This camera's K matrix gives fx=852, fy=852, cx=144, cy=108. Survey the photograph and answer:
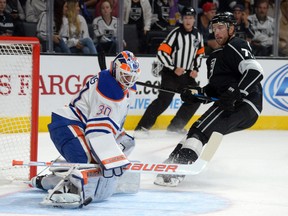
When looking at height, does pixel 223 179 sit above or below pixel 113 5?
below

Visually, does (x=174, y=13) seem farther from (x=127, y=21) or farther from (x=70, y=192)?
(x=70, y=192)

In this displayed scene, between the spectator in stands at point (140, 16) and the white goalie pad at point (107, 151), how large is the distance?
149 inches

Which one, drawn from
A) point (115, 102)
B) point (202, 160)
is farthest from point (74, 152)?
point (202, 160)

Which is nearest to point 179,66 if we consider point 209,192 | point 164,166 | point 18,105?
point 18,105

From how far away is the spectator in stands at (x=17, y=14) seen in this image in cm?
757

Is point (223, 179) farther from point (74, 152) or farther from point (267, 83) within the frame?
point (267, 83)

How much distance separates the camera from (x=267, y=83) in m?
8.12

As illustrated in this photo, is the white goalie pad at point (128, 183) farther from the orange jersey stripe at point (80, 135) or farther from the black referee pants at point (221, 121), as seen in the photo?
the black referee pants at point (221, 121)

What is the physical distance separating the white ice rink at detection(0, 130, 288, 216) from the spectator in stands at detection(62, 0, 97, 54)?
1.06 m

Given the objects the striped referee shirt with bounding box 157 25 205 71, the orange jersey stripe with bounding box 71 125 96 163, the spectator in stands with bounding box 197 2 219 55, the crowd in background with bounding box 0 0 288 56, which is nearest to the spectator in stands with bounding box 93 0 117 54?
the crowd in background with bounding box 0 0 288 56

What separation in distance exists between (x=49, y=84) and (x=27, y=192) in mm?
2749

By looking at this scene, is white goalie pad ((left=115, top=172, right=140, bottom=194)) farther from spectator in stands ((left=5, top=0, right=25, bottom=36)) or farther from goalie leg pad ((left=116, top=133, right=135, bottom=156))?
spectator in stands ((left=5, top=0, right=25, bottom=36))

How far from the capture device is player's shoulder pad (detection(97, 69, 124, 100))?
14.5ft

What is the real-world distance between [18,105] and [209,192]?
2053 mm
